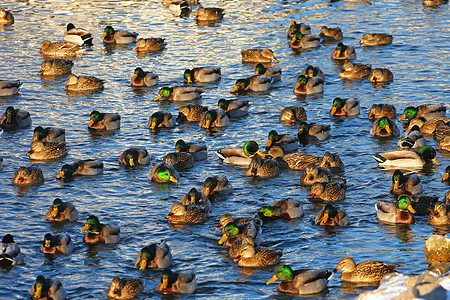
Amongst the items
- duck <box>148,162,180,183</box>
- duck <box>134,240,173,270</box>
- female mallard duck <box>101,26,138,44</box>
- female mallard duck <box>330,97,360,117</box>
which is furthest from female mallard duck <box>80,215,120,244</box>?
female mallard duck <box>101,26,138,44</box>

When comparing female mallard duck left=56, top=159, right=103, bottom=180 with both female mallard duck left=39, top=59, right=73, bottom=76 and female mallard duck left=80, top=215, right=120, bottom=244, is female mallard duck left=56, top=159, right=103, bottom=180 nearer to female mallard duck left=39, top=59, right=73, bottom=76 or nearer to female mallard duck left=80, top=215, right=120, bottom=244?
female mallard duck left=80, top=215, right=120, bottom=244

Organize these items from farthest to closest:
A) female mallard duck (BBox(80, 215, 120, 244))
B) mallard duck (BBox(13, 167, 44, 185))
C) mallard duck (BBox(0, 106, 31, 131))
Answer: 1. mallard duck (BBox(0, 106, 31, 131))
2. mallard duck (BBox(13, 167, 44, 185))
3. female mallard duck (BBox(80, 215, 120, 244))

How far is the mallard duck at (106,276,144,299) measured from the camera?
51.2ft

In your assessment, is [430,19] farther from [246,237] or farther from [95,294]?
[95,294]

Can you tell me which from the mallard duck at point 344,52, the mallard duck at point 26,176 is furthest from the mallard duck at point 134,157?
the mallard duck at point 344,52

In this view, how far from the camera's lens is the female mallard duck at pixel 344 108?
26859 mm

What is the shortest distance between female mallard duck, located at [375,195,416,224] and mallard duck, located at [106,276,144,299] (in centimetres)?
631

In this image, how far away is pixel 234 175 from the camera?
22922mm

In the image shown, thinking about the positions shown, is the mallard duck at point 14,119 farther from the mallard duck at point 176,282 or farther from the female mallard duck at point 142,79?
the mallard duck at point 176,282

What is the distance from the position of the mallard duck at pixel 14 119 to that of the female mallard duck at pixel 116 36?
430 inches

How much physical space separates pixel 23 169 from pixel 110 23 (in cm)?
1988

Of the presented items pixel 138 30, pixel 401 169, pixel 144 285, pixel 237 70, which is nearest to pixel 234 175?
pixel 401 169

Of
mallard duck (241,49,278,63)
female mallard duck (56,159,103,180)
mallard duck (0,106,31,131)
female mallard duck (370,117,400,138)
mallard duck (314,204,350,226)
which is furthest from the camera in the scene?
mallard duck (241,49,278,63)

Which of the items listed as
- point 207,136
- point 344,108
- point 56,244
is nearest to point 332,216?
point 56,244
